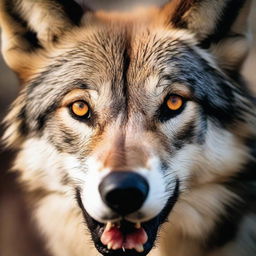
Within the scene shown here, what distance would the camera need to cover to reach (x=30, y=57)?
11.8ft

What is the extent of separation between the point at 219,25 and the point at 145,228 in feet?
4.78

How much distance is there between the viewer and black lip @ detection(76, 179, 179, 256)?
2.95 metres

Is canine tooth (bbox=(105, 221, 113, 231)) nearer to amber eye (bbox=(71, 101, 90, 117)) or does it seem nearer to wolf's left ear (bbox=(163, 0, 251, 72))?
amber eye (bbox=(71, 101, 90, 117))

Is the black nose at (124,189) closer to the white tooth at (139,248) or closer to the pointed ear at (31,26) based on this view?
the white tooth at (139,248)

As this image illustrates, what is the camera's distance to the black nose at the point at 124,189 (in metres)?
2.64

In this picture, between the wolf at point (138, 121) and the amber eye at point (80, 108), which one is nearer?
the wolf at point (138, 121)

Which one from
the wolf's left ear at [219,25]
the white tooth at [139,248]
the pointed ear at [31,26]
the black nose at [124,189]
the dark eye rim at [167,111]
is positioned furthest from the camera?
the pointed ear at [31,26]

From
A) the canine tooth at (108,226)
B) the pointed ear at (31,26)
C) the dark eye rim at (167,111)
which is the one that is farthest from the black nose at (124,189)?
the pointed ear at (31,26)

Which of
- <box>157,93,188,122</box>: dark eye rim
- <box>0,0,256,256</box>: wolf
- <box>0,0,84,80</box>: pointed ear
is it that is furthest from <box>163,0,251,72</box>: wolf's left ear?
<box>0,0,84,80</box>: pointed ear

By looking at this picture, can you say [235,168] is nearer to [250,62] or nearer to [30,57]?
[30,57]

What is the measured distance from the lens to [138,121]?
9.94 feet

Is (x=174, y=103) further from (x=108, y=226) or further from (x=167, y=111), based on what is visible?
(x=108, y=226)

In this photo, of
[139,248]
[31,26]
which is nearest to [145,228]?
[139,248]

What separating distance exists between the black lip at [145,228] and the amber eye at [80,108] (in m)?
0.49
